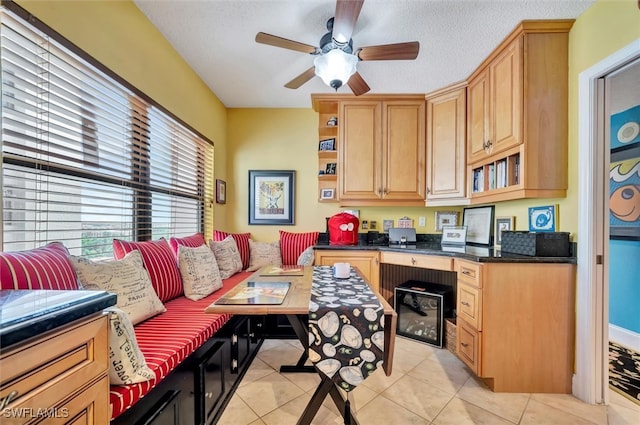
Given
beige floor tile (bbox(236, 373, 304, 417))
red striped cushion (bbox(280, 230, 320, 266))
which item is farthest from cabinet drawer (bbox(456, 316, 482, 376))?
red striped cushion (bbox(280, 230, 320, 266))

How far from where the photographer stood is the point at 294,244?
324cm

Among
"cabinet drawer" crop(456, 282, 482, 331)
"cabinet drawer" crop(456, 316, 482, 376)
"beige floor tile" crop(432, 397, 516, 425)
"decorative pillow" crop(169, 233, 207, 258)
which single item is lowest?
"beige floor tile" crop(432, 397, 516, 425)

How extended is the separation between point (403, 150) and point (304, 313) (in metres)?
2.40

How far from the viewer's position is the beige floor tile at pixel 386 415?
61.9 inches

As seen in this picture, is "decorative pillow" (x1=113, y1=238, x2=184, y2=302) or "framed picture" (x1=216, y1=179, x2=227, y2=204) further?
"framed picture" (x1=216, y1=179, x2=227, y2=204)

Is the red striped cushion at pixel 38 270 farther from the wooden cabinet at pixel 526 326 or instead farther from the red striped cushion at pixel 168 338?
the wooden cabinet at pixel 526 326

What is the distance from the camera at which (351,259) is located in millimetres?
2895

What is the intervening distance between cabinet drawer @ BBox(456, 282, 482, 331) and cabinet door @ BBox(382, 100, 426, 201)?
123 cm

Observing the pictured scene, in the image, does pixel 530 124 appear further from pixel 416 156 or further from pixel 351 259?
pixel 351 259

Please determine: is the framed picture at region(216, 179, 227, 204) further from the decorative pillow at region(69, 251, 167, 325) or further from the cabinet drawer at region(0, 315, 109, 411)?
the cabinet drawer at region(0, 315, 109, 411)

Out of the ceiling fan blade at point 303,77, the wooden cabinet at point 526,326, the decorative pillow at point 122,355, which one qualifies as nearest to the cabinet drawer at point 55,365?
the decorative pillow at point 122,355

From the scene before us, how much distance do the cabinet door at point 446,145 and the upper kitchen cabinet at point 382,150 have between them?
0.10 meters

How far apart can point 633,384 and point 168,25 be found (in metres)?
4.27

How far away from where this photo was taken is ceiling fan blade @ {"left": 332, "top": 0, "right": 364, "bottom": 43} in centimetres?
147
